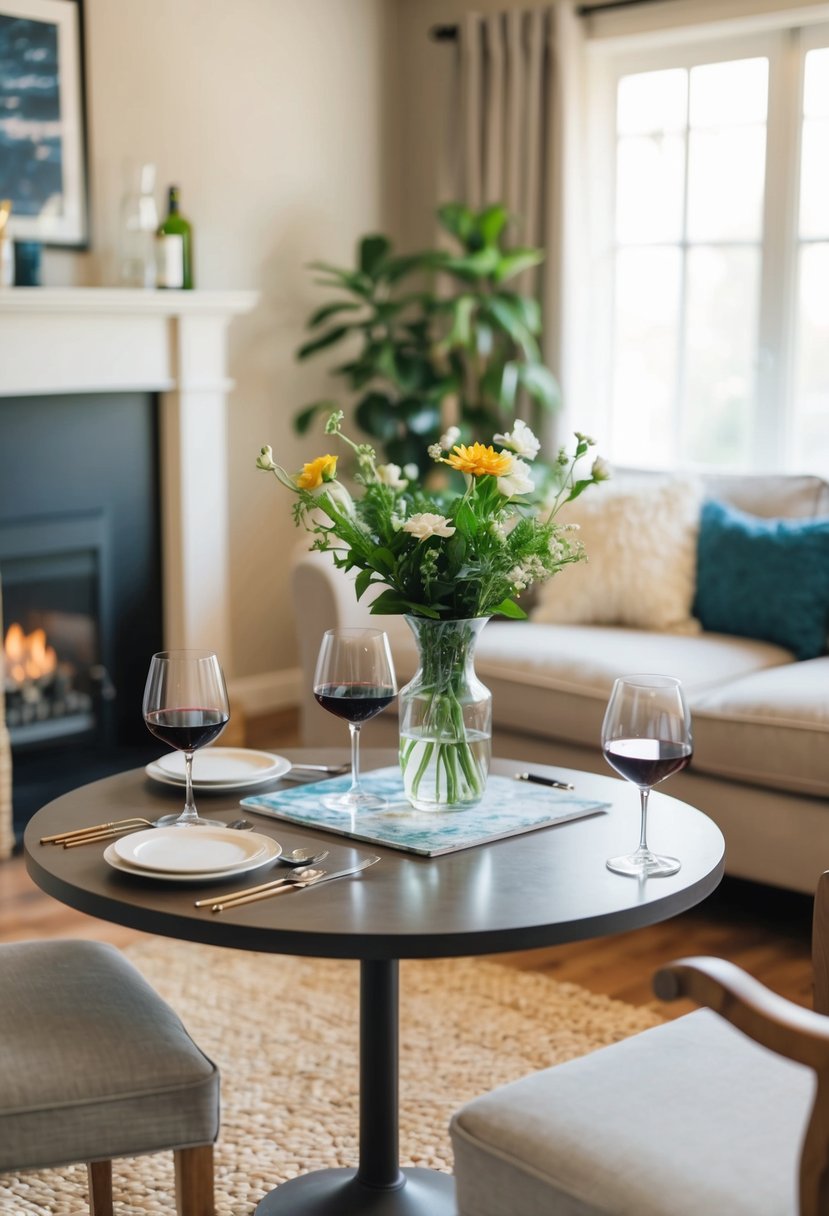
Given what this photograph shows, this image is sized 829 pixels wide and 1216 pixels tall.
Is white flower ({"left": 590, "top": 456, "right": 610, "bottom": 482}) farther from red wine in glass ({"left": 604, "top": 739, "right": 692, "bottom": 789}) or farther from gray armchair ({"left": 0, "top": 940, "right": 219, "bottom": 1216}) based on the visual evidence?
gray armchair ({"left": 0, "top": 940, "right": 219, "bottom": 1216})

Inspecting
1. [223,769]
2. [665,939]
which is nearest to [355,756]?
[223,769]

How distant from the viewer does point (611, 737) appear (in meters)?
1.73

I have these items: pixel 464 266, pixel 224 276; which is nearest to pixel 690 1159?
pixel 464 266

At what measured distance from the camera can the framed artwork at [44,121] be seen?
13.2 ft

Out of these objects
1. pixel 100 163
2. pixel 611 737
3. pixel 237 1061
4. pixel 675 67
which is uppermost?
pixel 675 67

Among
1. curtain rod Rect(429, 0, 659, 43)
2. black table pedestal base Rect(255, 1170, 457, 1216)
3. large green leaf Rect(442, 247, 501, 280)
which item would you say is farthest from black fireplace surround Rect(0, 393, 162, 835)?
black table pedestal base Rect(255, 1170, 457, 1216)

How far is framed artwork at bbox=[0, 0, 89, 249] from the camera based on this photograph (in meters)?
4.04

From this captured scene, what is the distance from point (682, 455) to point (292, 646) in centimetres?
156

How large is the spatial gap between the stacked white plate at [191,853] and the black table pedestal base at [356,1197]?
602 mm

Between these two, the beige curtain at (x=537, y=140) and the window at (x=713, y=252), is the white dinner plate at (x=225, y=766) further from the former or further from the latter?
the beige curtain at (x=537, y=140)

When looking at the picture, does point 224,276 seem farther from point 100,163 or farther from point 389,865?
point 389,865

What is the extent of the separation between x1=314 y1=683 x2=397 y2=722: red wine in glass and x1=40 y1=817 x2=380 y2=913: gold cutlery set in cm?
24

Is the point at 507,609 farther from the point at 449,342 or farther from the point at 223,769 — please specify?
the point at 449,342

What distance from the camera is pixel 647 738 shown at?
172cm
